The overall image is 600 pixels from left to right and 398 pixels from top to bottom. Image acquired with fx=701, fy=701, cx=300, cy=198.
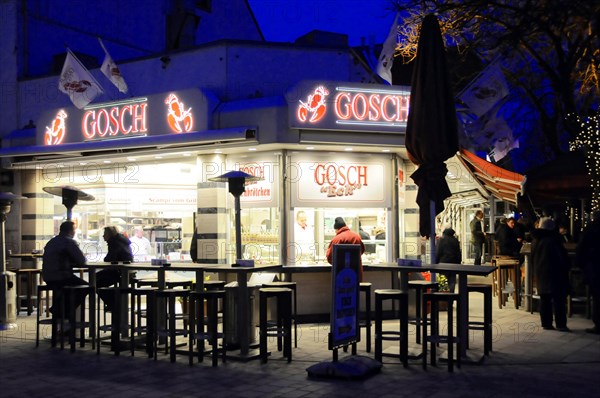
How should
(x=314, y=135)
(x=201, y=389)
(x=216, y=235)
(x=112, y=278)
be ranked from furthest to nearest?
(x=216, y=235)
(x=314, y=135)
(x=112, y=278)
(x=201, y=389)

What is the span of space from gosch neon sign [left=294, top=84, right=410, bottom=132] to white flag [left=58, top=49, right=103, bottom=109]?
449 centimetres

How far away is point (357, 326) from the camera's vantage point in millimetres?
8367

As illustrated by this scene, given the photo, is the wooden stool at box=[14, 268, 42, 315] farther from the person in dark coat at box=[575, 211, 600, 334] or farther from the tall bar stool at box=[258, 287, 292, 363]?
the person in dark coat at box=[575, 211, 600, 334]

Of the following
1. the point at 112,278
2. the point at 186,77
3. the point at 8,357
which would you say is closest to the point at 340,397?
the point at 8,357

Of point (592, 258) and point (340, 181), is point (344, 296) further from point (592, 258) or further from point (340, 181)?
point (340, 181)

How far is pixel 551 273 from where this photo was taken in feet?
34.7

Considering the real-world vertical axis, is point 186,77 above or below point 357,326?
above

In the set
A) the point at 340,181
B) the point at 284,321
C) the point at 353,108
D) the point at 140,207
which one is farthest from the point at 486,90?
the point at 140,207

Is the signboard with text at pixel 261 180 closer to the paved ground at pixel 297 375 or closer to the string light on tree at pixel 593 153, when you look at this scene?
the paved ground at pixel 297 375

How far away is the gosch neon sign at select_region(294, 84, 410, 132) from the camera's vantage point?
470 inches

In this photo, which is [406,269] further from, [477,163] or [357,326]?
[477,163]

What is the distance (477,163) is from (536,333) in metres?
5.04

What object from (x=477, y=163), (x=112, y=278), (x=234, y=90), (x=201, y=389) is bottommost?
(x=201, y=389)

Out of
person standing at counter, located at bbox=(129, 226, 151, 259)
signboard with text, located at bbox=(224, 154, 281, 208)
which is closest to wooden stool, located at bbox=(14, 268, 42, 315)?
person standing at counter, located at bbox=(129, 226, 151, 259)
